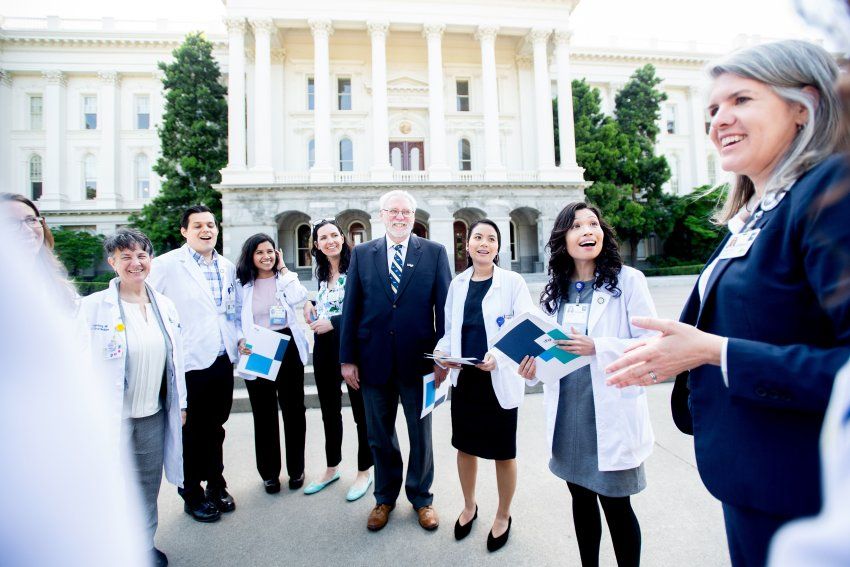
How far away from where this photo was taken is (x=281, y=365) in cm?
392

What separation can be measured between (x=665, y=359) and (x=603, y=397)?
1.12 meters

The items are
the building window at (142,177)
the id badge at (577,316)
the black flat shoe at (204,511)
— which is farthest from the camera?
the building window at (142,177)

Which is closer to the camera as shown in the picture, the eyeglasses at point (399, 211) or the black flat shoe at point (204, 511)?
the black flat shoe at point (204, 511)

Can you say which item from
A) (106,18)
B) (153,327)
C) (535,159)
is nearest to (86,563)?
(153,327)

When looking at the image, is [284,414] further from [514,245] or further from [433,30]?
[433,30]

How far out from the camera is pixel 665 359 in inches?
49.3

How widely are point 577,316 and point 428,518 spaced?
194 centimetres

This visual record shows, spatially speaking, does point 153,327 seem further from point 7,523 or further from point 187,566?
point 7,523

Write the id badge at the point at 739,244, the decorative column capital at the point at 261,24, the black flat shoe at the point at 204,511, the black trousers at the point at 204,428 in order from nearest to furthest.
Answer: the id badge at the point at 739,244 < the black flat shoe at the point at 204,511 < the black trousers at the point at 204,428 < the decorative column capital at the point at 261,24

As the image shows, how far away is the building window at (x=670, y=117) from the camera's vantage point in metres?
34.8

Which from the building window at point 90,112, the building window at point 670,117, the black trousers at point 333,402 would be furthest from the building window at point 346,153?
the building window at point 670,117

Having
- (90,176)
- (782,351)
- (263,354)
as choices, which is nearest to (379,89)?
(90,176)

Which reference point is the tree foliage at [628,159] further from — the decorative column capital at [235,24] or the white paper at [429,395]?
the white paper at [429,395]

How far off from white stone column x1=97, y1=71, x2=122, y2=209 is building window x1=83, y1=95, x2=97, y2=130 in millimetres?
1041
